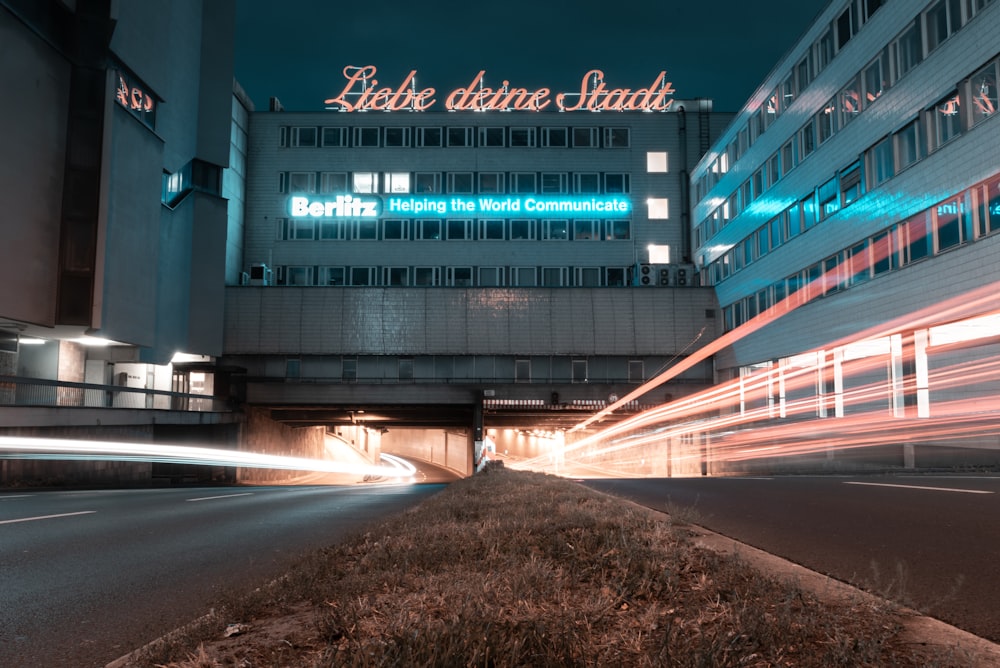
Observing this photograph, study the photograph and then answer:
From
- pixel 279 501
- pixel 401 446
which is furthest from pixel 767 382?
pixel 401 446

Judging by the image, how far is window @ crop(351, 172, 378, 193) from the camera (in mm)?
61344

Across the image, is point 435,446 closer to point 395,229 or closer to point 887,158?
point 395,229

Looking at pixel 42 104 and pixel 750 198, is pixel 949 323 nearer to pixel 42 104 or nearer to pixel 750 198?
pixel 750 198

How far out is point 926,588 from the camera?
5523 millimetres

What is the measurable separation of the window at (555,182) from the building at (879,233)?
58.2 ft

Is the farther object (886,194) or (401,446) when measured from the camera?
(401,446)

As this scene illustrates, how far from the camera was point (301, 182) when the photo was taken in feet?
202

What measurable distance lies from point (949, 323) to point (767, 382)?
55.6 ft

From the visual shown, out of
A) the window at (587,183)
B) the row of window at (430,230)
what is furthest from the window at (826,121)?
the window at (587,183)

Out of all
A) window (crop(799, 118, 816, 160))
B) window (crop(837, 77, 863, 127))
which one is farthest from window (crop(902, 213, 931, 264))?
window (crop(799, 118, 816, 160))

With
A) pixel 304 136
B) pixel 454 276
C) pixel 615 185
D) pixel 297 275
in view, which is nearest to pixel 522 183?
pixel 615 185

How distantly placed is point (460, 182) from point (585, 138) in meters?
9.96

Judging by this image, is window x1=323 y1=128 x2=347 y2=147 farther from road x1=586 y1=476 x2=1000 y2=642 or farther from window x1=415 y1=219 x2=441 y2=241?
road x1=586 y1=476 x2=1000 y2=642

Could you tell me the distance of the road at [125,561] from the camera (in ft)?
17.3
